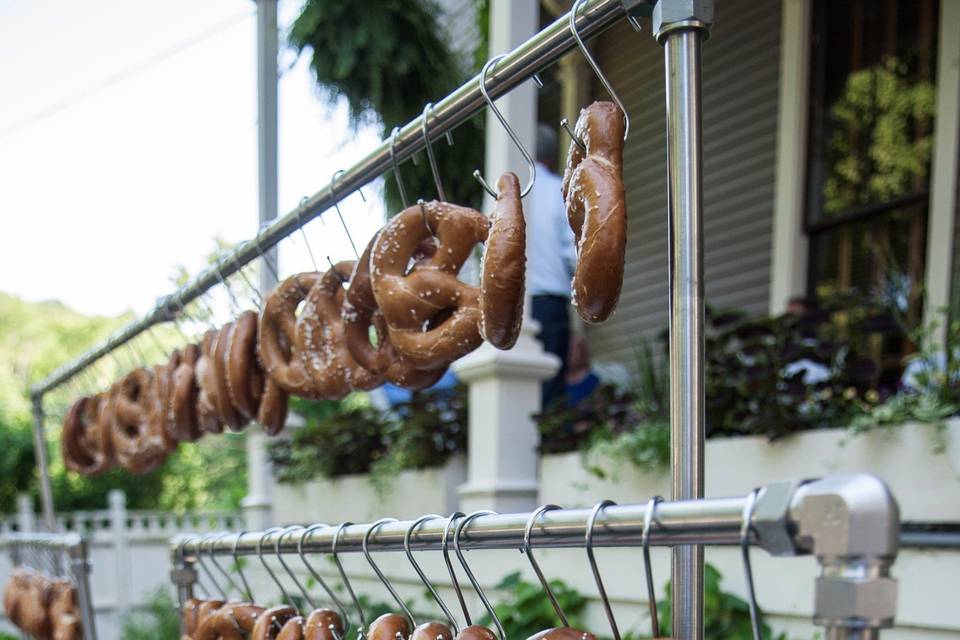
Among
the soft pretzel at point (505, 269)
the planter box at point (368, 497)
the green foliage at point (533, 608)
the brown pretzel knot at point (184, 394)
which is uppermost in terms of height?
the soft pretzel at point (505, 269)

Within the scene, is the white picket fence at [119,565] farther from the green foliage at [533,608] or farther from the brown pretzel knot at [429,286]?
the brown pretzel knot at [429,286]

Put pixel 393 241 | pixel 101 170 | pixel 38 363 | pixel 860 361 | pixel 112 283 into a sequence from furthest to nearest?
1. pixel 112 283
2. pixel 38 363
3. pixel 101 170
4. pixel 860 361
5. pixel 393 241

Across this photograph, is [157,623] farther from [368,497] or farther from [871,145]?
[871,145]

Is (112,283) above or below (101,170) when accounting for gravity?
below

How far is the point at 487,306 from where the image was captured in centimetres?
108

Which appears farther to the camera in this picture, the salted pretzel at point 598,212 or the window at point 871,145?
the window at point 871,145

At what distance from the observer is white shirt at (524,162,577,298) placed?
405cm

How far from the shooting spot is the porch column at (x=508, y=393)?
3428 mm

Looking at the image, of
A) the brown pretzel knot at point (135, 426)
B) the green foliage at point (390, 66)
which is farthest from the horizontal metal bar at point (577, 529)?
the green foliage at point (390, 66)

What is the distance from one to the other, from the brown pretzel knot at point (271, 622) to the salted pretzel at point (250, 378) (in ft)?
1.30

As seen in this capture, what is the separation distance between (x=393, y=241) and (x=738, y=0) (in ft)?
15.7

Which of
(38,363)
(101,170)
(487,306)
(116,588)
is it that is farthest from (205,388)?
(38,363)

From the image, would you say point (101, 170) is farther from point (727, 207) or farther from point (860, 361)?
point (860, 361)

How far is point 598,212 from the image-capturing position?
3.06 feet
